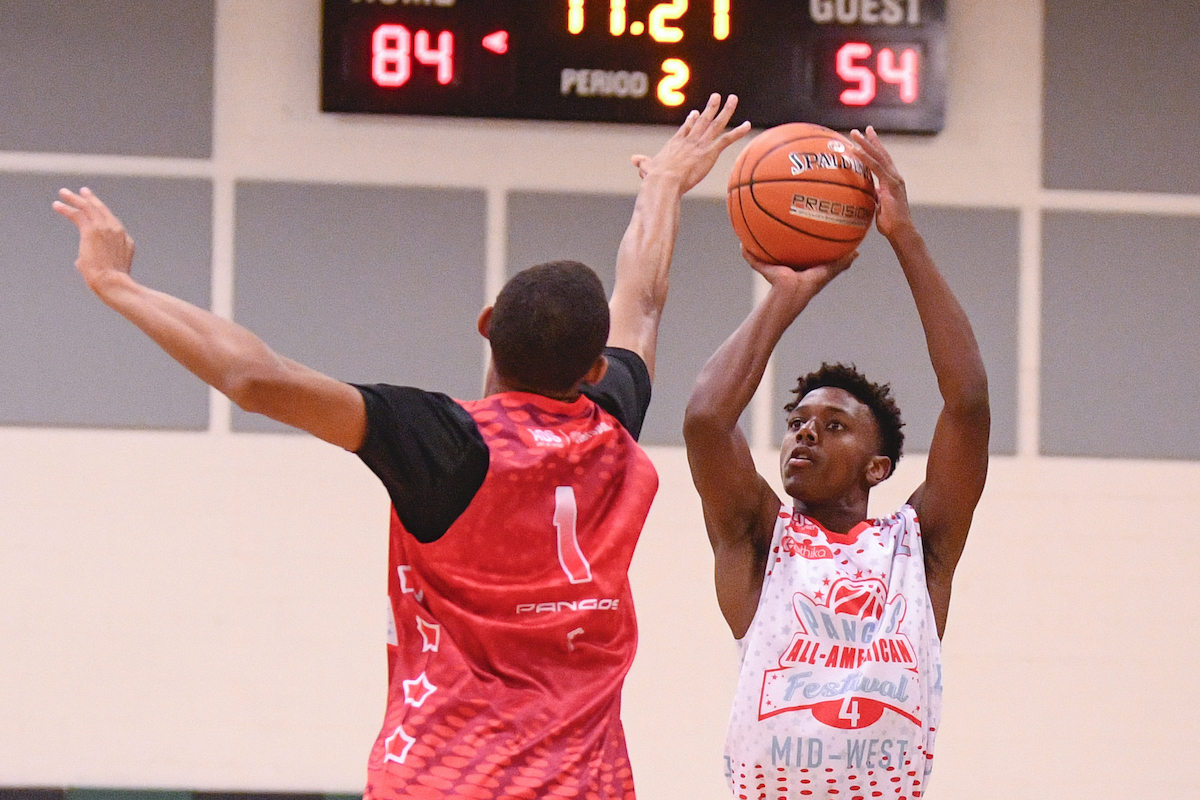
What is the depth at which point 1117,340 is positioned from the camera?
4512 mm

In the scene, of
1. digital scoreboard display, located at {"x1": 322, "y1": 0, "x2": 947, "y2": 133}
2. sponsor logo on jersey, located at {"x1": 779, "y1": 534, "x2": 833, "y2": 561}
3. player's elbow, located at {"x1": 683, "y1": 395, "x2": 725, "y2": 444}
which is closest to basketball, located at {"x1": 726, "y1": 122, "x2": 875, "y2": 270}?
player's elbow, located at {"x1": 683, "y1": 395, "x2": 725, "y2": 444}

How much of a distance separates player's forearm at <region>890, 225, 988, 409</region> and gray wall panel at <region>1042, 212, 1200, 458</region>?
2.29 meters

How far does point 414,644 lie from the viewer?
188cm

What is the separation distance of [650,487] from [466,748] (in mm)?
477

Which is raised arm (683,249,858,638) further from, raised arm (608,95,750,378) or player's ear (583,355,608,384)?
player's ear (583,355,608,384)

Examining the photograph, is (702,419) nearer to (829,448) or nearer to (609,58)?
(829,448)

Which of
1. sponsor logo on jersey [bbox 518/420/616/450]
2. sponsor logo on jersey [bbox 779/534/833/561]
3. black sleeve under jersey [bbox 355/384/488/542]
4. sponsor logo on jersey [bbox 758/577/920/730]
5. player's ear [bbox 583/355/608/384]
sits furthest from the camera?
sponsor logo on jersey [bbox 779/534/833/561]

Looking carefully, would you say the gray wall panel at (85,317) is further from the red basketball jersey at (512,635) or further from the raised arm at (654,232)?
the red basketball jersey at (512,635)

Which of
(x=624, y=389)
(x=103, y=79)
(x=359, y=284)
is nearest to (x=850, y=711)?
(x=624, y=389)

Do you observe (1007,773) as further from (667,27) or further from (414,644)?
(414,644)

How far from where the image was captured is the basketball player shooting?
2266 millimetres

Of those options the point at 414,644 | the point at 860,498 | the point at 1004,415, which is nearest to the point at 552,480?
the point at 414,644

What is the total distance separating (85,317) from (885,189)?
290 cm

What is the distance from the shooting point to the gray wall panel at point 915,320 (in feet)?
14.6
